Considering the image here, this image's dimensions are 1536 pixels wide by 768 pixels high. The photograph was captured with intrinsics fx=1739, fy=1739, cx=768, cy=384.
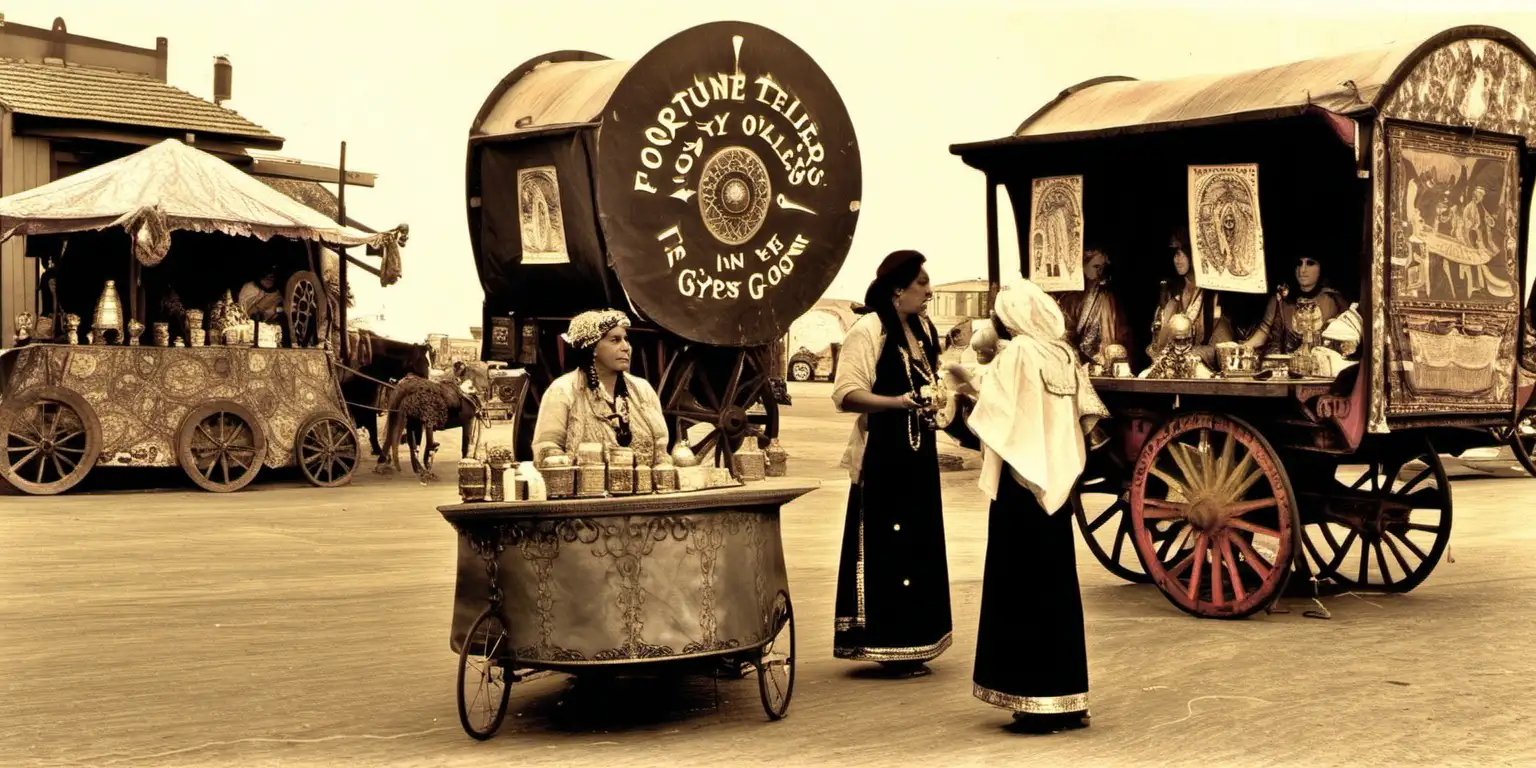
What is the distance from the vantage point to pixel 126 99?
25.3 meters

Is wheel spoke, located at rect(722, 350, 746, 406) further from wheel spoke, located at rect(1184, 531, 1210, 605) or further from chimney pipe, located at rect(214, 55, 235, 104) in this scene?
chimney pipe, located at rect(214, 55, 235, 104)

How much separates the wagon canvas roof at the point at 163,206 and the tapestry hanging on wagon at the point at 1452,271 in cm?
1244

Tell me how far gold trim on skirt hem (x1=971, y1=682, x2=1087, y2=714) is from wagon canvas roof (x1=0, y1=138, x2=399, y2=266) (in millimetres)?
12952

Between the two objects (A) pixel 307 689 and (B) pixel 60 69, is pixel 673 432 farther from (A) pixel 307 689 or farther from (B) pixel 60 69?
(B) pixel 60 69

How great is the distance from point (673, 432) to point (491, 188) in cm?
294

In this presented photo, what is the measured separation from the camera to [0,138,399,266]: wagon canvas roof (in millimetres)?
17469

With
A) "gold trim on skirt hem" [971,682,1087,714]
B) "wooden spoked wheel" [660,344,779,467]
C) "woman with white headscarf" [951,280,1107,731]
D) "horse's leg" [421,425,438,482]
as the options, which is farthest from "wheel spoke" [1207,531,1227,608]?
"horse's leg" [421,425,438,482]

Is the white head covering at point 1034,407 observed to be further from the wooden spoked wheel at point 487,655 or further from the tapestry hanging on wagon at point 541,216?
the tapestry hanging on wagon at point 541,216

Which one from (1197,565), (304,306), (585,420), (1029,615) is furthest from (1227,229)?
(304,306)

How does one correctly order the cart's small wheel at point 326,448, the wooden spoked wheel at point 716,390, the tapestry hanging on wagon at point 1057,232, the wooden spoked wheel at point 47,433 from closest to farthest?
1. the tapestry hanging on wagon at point 1057,232
2. the wooden spoked wheel at point 716,390
3. the wooden spoked wheel at point 47,433
4. the cart's small wheel at point 326,448

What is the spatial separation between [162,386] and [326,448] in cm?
191

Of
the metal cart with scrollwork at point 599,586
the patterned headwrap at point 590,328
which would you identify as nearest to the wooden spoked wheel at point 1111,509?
the patterned headwrap at point 590,328

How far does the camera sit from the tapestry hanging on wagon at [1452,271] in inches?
366

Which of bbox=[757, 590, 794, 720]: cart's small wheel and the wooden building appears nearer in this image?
bbox=[757, 590, 794, 720]: cart's small wheel
